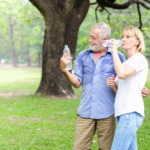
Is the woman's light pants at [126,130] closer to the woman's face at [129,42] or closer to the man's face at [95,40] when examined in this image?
the woman's face at [129,42]

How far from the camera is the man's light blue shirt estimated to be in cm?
314

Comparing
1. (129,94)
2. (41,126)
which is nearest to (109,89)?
(129,94)

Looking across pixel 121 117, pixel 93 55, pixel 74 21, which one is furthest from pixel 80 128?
pixel 74 21

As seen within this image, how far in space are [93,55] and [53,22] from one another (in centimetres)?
743

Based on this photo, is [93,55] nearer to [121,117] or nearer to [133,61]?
[133,61]

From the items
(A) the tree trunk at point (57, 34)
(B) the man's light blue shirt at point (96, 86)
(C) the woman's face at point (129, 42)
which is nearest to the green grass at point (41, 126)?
(A) the tree trunk at point (57, 34)

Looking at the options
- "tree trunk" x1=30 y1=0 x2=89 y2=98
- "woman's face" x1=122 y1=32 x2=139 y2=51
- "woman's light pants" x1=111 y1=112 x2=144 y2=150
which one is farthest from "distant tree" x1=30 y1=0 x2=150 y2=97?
"woman's light pants" x1=111 y1=112 x2=144 y2=150

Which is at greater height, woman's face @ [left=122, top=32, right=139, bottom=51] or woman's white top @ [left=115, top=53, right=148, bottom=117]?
woman's face @ [left=122, top=32, right=139, bottom=51]

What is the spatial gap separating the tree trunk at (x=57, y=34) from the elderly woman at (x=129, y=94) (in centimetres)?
770

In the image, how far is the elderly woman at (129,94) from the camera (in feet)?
8.70

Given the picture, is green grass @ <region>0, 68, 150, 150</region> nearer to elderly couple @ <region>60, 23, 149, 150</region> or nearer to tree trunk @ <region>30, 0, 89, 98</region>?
Answer: tree trunk @ <region>30, 0, 89, 98</region>

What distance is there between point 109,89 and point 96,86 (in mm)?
161

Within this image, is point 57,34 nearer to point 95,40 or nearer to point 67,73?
point 95,40

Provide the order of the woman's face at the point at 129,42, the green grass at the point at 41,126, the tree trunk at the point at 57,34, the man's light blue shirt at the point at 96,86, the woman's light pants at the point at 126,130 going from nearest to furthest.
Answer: the woman's light pants at the point at 126,130, the woman's face at the point at 129,42, the man's light blue shirt at the point at 96,86, the green grass at the point at 41,126, the tree trunk at the point at 57,34
